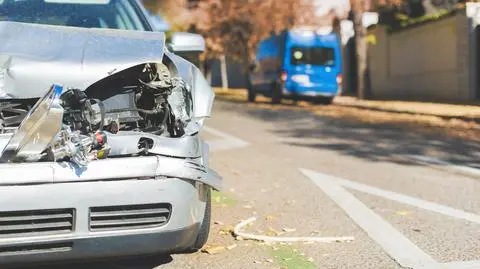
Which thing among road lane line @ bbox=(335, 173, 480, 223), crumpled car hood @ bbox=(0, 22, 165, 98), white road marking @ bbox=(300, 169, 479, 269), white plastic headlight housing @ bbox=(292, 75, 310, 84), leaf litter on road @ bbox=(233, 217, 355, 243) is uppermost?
crumpled car hood @ bbox=(0, 22, 165, 98)

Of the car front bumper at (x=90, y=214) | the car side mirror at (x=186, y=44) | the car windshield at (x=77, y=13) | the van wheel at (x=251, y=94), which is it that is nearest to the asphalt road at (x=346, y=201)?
the car front bumper at (x=90, y=214)

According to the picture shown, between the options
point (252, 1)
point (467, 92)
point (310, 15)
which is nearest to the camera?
point (467, 92)

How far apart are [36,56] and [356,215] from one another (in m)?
3.28

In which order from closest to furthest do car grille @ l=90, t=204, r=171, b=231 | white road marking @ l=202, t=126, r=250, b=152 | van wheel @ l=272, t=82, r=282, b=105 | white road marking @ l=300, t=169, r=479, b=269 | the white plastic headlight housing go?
1. car grille @ l=90, t=204, r=171, b=231
2. white road marking @ l=300, t=169, r=479, b=269
3. white road marking @ l=202, t=126, r=250, b=152
4. the white plastic headlight housing
5. van wheel @ l=272, t=82, r=282, b=105

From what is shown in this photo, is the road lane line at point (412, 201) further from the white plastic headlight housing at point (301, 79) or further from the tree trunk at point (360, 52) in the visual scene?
the tree trunk at point (360, 52)

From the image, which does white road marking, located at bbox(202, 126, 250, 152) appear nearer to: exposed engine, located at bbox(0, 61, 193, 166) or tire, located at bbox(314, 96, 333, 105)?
exposed engine, located at bbox(0, 61, 193, 166)

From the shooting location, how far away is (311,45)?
21469 mm

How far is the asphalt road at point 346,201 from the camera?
14.8ft

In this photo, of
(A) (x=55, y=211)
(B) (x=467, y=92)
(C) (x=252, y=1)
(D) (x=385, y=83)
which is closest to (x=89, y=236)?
(A) (x=55, y=211)

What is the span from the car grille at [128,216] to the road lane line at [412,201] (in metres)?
3.21

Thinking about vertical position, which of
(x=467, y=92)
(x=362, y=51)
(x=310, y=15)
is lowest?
(x=467, y=92)

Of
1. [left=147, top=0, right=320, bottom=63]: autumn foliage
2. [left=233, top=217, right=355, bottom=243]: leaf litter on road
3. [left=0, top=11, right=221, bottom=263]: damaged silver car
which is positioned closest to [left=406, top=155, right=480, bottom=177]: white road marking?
[left=233, top=217, right=355, bottom=243]: leaf litter on road

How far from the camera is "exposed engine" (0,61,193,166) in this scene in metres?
3.32

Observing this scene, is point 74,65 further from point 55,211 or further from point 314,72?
point 314,72
